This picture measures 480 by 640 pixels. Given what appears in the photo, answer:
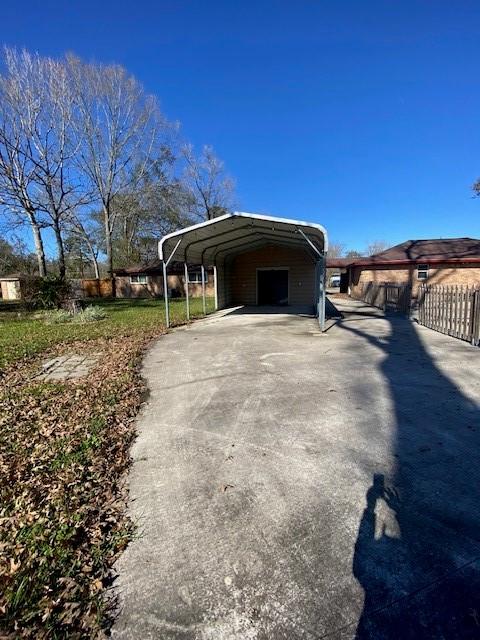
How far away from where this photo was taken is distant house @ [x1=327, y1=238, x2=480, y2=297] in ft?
63.1

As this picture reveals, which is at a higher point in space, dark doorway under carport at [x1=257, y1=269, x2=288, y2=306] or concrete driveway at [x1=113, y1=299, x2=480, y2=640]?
dark doorway under carport at [x1=257, y1=269, x2=288, y2=306]

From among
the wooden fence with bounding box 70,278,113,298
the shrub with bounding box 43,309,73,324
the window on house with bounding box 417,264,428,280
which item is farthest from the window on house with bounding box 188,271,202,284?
the window on house with bounding box 417,264,428,280

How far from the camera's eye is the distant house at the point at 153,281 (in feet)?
87.0

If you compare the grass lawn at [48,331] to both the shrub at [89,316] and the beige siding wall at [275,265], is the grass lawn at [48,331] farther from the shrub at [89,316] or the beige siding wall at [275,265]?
the beige siding wall at [275,265]

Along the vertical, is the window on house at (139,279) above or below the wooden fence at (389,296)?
above

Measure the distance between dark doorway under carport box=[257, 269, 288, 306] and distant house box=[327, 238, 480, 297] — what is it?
18.2 ft

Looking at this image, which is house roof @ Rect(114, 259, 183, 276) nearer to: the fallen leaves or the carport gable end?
the carport gable end

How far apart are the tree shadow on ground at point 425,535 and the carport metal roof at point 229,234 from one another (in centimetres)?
629

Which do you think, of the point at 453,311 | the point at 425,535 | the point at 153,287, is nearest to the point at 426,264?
the point at 453,311

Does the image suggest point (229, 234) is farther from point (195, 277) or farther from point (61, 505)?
point (195, 277)

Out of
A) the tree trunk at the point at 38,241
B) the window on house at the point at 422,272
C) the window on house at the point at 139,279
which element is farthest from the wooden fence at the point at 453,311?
the window on house at the point at 139,279

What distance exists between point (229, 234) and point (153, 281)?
1775 cm

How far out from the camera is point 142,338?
8.60 meters

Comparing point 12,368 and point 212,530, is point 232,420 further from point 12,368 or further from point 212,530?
point 12,368
